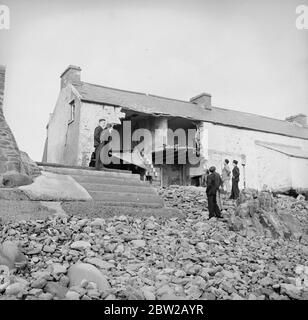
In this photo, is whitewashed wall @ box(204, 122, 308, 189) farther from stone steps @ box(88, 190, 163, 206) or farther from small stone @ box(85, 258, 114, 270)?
small stone @ box(85, 258, 114, 270)

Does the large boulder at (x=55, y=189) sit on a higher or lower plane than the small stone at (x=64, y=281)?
higher

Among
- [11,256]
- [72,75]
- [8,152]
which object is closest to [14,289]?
[11,256]

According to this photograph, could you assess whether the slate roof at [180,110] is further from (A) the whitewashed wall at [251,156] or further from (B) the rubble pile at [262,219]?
(B) the rubble pile at [262,219]

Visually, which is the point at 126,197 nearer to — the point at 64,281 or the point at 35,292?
the point at 64,281

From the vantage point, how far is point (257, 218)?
8.99 meters

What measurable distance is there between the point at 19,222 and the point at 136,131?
14.8m

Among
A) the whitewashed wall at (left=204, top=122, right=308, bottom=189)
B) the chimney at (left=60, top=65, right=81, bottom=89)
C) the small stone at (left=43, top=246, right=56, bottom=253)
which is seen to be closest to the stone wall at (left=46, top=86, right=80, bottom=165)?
the chimney at (left=60, top=65, right=81, bottom=89)

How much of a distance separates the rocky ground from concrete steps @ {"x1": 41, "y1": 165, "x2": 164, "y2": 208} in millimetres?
794

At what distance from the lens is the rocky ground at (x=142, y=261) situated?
461 centimetres

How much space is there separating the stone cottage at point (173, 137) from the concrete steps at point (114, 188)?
8089 millimetres

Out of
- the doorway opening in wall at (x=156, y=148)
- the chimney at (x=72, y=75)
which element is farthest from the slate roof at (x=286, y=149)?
the chimney at (x=72, y=75)

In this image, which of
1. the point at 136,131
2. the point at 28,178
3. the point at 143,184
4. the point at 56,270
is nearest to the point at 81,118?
the point at 136,131

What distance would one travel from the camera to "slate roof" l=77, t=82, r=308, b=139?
19.2m

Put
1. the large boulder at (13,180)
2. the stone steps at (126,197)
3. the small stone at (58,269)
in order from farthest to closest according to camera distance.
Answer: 1. the stone steps at (126,197)
2. the large boulder at (13,180)
3. the small stone at (58,269)
